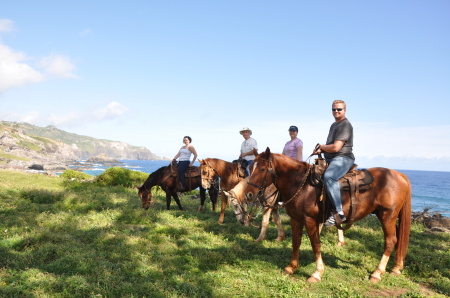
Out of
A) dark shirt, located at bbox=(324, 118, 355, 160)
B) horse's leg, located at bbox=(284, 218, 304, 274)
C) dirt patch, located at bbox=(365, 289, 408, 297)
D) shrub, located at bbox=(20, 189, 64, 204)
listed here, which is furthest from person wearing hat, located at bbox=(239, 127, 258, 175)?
shrub, located at bbox=(20, 189, 64, 204)

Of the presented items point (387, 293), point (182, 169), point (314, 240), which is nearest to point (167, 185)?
point (182, 169)

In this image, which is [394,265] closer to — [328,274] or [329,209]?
[328,274]

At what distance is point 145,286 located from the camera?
523cm

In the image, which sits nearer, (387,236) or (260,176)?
(260,176)

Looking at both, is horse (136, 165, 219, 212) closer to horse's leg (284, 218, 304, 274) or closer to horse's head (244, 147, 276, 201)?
horse's leg (284, 218, 304, 274)

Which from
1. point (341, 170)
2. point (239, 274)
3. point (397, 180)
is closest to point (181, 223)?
point (239, 274)

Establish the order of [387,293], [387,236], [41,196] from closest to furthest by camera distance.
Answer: [387,293]
[387,236]
[41,196]

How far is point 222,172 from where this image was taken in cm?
1074

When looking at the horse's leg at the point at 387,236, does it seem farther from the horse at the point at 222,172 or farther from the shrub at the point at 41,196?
the shrub at the point at 41,196

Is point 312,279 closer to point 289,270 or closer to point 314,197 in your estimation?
point 289,270

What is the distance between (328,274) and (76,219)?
8.93m

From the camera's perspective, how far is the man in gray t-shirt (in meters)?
5.76

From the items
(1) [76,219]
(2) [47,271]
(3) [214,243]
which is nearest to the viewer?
(2) [47,271]

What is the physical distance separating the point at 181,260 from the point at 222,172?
4.49m
